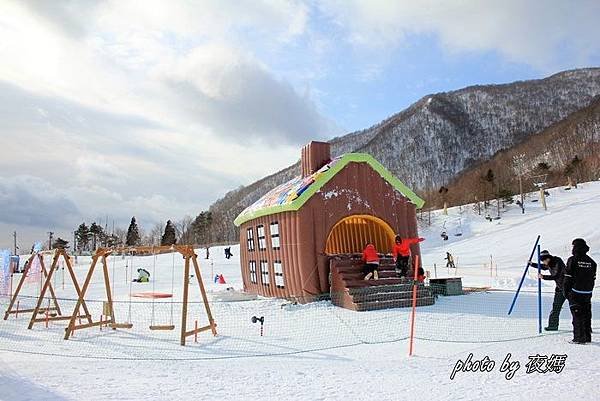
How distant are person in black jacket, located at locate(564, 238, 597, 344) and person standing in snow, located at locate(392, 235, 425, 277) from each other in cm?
647

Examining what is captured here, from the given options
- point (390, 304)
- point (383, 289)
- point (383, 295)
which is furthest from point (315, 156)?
point (390, 304)

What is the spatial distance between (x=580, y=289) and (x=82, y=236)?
8701cm

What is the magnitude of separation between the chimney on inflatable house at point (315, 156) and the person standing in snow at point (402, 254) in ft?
14.1

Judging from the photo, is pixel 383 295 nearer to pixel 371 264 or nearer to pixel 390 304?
pixel 390 304

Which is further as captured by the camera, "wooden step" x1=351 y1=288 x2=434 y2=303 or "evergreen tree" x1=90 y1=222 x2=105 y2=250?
"evergreen tree" x1=90 y1=222 x2=105 y2=250

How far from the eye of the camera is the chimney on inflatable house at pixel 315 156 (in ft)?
58.9

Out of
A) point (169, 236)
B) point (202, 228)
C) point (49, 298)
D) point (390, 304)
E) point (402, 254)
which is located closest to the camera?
point (49, 298)

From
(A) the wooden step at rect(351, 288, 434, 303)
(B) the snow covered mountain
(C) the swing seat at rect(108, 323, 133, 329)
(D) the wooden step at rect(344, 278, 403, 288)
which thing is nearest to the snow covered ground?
→ (C) the swing seat at rect(108, 323, 133, 329)

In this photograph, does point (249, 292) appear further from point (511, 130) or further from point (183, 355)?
point (511, 130)

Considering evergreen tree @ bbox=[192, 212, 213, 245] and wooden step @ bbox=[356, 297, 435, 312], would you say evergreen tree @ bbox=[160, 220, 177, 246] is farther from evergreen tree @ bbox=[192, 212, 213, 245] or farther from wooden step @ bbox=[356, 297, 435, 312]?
wooden step @ bbox=[356, 297, 435, 312]

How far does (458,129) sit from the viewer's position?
148750 mm

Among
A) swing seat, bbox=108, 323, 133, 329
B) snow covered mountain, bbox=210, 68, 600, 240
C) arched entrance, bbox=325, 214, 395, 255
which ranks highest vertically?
snow covered mountain, bbox=210, 68, 600, 240

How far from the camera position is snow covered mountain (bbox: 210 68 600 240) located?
443ft

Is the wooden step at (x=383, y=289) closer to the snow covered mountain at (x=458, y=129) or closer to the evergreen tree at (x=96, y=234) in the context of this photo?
the evergreen tree at (x=96, y=234)
